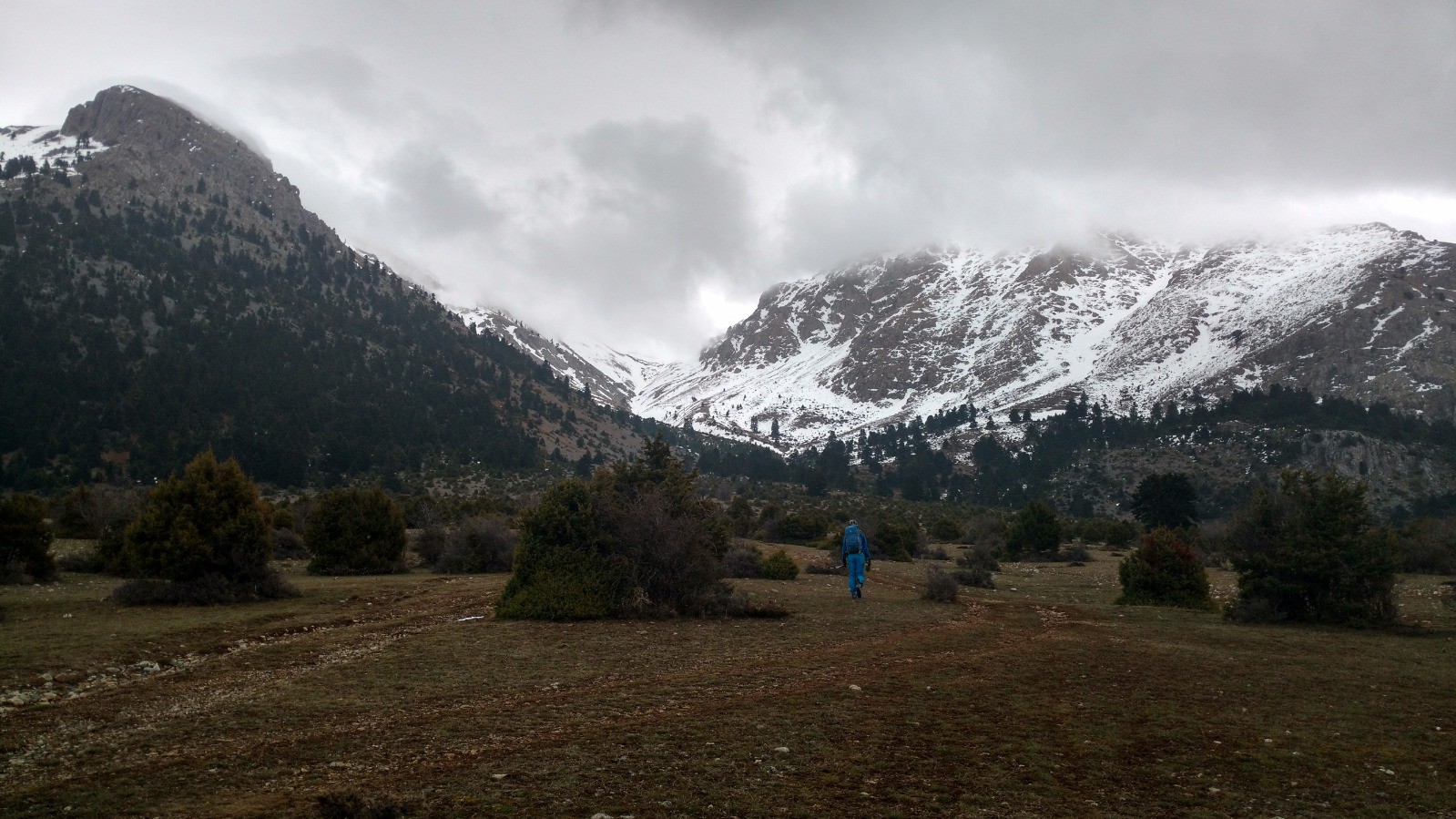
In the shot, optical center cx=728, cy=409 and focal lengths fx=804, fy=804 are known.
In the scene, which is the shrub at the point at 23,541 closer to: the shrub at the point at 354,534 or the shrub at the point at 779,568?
the shrub at the point at 354,534

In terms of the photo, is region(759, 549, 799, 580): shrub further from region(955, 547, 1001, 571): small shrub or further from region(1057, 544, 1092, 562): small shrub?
region(1057, 544, 1092, 562): small shrub

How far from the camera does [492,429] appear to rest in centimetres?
11794

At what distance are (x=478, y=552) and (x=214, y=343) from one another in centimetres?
9277

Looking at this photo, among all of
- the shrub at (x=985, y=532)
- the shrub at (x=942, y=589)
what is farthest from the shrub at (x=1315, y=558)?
the shrub at (x=985, y=532)

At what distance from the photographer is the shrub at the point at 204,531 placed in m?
19.5

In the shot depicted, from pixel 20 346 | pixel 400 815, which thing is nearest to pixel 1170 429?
pixel 400 815

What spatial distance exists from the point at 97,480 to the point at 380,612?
2910 inches

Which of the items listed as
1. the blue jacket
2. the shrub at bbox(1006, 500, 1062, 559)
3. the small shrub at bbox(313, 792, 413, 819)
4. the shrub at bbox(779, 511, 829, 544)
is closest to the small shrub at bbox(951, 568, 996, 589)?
the blue jacket

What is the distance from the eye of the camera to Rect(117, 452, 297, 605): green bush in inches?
760

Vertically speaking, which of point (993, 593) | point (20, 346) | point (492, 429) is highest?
point (20, 346)

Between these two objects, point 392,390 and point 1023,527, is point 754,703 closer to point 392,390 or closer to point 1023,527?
point 1023,527

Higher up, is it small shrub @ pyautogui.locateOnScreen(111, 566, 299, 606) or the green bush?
the green bush

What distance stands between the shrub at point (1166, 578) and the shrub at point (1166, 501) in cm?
3270

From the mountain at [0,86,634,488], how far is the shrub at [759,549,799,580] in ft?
221
